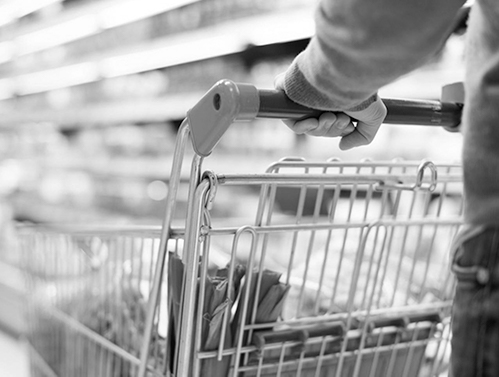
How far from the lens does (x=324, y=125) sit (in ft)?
2.43

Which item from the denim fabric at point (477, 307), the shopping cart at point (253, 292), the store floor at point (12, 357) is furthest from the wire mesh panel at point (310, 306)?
the store floor at point (12, 357)

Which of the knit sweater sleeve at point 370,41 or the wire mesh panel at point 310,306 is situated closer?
the knit sweater sleeve at point 370,41

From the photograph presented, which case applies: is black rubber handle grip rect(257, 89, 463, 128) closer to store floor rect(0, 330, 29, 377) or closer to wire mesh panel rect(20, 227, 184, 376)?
wire mesh panel rect(20, 227, 184, 376)

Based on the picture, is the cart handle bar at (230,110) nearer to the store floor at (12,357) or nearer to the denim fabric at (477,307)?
the denim fabric at (477,307)

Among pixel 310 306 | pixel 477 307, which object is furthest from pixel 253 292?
pixel 477 307

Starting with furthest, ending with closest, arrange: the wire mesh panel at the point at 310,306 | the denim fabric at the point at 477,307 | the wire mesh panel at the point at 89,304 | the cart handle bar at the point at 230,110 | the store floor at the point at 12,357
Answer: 1. the store floor at the point at 12,357
2. the wire mesh panel at the point at 89,304
3. the wire mesh panel at the point at 310,306
4. the cart handle bar at the point at 230,110
5. the denim fabric at the point at 477,307

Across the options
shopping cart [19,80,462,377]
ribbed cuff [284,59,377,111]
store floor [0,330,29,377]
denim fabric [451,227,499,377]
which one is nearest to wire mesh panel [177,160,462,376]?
shopping cart [19,80,462,377]

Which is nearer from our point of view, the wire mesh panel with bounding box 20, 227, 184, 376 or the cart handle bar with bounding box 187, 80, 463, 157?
the cart handle bar with bounding box 187, 80, 463, 157

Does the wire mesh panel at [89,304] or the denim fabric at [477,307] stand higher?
the denim fabric at [477,307]

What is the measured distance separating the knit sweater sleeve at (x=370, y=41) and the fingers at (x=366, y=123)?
0.10 m

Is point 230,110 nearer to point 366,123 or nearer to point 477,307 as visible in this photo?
point 366,123

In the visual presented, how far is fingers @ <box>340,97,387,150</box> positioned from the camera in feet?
2.49

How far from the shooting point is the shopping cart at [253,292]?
29.5 inches

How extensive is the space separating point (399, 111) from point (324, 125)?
0.52 feet
